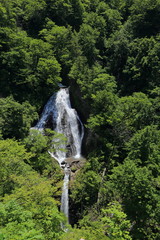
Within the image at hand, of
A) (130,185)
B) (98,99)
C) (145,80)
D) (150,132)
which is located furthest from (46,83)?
(130,185)

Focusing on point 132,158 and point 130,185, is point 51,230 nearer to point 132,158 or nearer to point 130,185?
point 130,185

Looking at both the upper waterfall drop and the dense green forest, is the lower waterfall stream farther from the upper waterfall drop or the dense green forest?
the dense green forest

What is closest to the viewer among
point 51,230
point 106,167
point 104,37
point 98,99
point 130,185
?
point 51,230

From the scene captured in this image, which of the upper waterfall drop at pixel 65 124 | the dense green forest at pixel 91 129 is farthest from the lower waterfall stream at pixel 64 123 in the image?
the dense green forest at pixel 91 129

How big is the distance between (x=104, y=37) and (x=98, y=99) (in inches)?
669

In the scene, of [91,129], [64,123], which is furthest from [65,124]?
[91,129]

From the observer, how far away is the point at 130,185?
9.95 meters

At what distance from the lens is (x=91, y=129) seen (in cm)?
1828

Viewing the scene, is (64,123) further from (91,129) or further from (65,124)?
(91,129)

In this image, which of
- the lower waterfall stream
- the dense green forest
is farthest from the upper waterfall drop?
the dense green forest

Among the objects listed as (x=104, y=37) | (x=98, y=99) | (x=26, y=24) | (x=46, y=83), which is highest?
(x=26, y=24)

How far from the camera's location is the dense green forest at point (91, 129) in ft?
25.1

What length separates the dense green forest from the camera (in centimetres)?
764

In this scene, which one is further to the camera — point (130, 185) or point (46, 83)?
point (46, 83)
